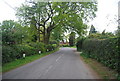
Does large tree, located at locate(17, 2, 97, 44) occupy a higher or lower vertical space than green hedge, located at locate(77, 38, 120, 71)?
higher

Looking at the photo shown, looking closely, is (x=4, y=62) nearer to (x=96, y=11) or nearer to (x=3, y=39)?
(x=3, y=39)

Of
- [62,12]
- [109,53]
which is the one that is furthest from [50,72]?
[62,12]

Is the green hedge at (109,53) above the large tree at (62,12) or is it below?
below

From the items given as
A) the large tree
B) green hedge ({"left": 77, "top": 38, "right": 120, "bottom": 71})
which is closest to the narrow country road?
green hedge ({"left": 77, "top": 38, "right": 120, "bottom": 71})

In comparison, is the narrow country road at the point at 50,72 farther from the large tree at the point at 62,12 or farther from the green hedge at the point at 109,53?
the large tree at the point at 62,12

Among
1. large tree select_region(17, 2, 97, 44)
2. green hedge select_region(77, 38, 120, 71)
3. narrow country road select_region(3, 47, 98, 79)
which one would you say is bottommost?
narrow country road select_region(3, 47, 98, 79)

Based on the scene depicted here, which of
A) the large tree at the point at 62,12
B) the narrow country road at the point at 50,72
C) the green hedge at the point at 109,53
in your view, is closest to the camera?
the narrow country road at the point at 50,72

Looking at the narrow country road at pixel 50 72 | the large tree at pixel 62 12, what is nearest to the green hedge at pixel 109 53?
the narrow country road at pixel 50 72

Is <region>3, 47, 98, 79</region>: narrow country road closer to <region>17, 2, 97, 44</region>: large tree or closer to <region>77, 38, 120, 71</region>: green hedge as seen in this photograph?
<region>77, 38, 120, 71</region>: green hedge

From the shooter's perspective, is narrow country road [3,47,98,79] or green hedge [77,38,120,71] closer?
narrow country road [3,47,98,79]

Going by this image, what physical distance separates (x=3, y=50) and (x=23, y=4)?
15.1 meters

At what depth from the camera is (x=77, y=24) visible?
2078cm

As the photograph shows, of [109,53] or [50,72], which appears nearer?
[50,72]

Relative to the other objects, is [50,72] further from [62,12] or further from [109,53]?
[62,12]
